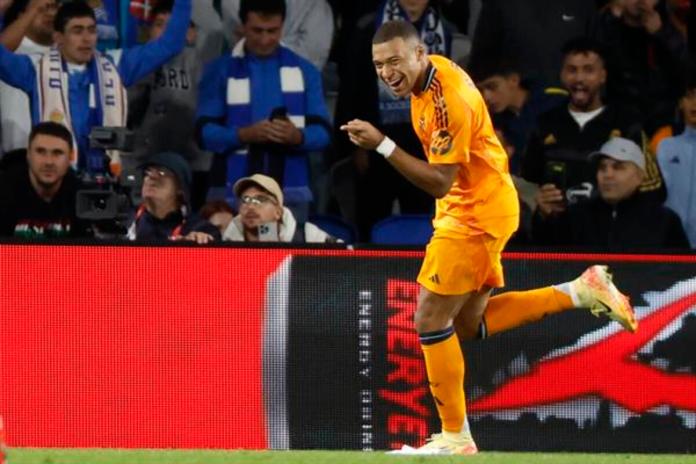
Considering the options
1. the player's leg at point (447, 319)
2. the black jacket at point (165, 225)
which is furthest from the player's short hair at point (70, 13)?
the player's leg at point (447, 319)

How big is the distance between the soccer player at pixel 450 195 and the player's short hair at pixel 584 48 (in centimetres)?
413

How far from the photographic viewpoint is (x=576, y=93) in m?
13.1

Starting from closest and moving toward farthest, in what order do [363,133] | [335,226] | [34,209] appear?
[363,133], [34,209], [335,226]

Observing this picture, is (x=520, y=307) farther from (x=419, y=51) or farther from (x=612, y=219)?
(x=612, y=219)

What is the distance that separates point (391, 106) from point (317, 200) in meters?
0.97

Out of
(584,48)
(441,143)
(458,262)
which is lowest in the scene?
(458,262)

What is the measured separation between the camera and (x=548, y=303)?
9711 millimetres

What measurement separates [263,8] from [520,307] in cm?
421

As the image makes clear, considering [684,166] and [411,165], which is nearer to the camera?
[411,165]

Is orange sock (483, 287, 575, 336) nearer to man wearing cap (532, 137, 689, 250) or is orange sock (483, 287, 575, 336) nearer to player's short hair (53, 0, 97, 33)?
man wearing cap (532, 137, 689, 250)

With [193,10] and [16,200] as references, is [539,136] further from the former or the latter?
[16,200]

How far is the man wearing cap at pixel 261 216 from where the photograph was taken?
38.0 feet

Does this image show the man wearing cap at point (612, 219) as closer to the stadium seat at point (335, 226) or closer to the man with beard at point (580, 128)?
the man with beard at point (580, 128)

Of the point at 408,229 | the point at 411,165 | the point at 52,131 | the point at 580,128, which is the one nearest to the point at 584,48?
the point at 580,128
